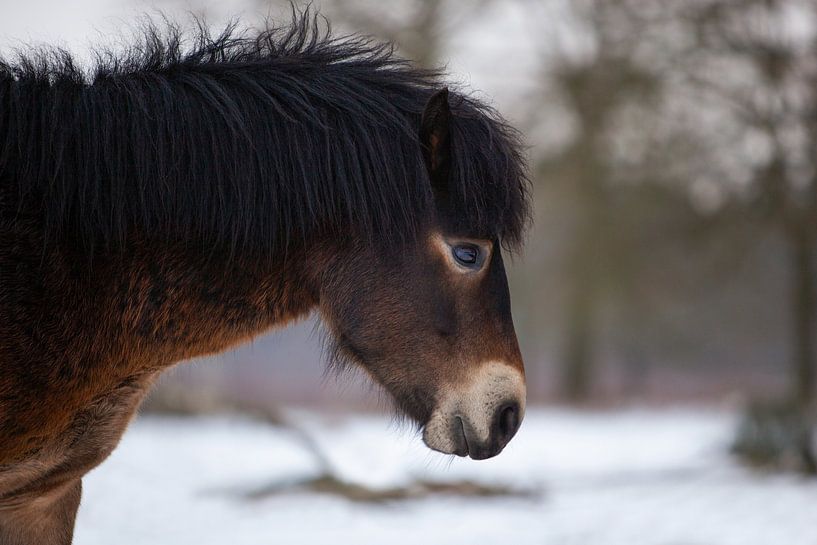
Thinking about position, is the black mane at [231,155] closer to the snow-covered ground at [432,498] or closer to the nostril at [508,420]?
the nostril at [508,420]

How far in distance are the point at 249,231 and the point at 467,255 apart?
2.23ft

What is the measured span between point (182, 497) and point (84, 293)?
4.46 meters

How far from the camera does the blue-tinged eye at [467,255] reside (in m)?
2.68

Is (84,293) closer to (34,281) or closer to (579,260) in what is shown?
(34,281)

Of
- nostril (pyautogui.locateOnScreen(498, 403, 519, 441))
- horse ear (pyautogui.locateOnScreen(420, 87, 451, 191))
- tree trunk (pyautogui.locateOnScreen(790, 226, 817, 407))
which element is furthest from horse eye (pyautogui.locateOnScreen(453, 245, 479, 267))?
tree trunk (pyautogui.locateOnScreen(790, 226, 817, 407))

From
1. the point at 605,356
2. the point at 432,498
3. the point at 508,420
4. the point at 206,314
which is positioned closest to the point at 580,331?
the point at 605,356

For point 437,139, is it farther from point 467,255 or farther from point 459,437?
A: point 459,437

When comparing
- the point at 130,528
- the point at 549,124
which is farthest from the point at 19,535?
the point at 549,124

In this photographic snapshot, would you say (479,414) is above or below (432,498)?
above

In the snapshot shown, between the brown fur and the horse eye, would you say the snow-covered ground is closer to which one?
the brown fur

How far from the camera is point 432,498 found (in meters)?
6.68

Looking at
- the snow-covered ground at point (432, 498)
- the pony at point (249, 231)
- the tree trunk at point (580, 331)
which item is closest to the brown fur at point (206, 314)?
the pony at point (249, 231)

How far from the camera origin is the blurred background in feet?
19.6

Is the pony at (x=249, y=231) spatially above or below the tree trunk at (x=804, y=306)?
above
